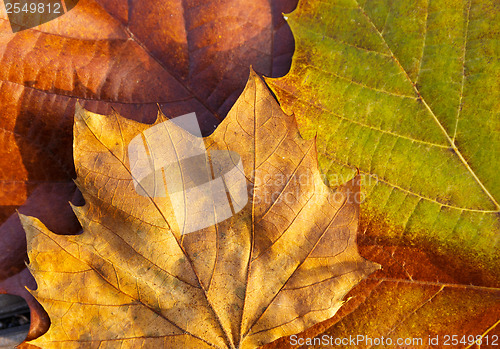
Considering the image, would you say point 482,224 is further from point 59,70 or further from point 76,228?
point 59,70

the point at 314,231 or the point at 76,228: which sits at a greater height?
the point at 314,231

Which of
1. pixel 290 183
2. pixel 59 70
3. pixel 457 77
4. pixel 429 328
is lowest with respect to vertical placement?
pixel 429 328

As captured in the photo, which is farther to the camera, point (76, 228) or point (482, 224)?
point (76, 228)

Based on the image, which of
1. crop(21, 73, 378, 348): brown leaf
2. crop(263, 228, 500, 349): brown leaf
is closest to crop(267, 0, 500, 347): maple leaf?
crop(263, 228, 500, 349): brown leaf

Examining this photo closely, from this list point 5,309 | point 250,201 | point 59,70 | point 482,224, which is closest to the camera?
point 250,201

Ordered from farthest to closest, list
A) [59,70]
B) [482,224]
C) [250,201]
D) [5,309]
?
[5,309]
[59,70]
[482,224]
[250,201]

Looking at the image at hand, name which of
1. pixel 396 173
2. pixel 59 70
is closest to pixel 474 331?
pixel 396 173

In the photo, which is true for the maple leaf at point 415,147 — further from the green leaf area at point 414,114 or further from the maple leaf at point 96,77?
the maple leaf at point 96,77
